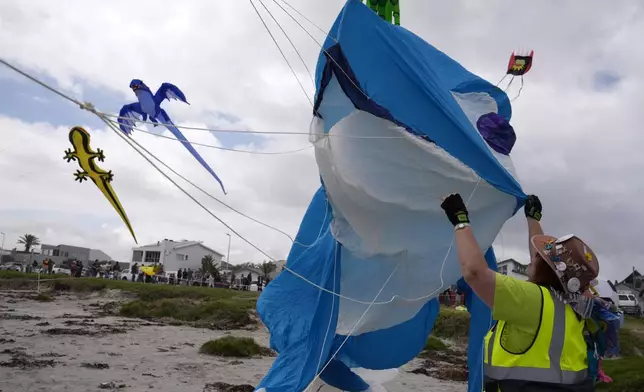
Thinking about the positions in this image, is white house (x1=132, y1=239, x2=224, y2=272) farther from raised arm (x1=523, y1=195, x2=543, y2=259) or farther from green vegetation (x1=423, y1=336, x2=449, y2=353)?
raised arm (x1=523, y1=195, x2=543, y2=259)

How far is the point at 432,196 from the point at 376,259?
75 cm

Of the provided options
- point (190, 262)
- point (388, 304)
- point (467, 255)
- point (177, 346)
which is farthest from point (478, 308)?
point (190, 262)

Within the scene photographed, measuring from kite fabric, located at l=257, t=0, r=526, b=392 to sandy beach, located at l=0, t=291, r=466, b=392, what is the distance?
13.0 ft

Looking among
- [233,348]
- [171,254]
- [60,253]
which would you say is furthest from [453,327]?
[60,253]

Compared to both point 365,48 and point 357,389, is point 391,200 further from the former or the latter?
point 357,389

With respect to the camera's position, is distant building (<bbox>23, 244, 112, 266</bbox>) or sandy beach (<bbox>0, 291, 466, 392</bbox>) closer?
sandy beach (<bbox>0, 291, 466, 392</bbox>)

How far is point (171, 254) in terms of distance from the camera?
5606cm

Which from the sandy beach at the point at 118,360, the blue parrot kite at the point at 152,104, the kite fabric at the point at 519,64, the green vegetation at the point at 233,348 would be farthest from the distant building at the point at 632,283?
the blue parrot kite at the point at 152,104

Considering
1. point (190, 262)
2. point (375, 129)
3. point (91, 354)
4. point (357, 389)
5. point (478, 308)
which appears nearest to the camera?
point (375, 129)

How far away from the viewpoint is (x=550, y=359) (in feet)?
7.34

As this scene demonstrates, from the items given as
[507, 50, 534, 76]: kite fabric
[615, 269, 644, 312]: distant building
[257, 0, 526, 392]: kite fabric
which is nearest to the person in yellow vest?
[257, 0, 526, 392]: kite fabric

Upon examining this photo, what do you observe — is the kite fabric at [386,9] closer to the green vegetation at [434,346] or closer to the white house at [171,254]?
the green vegetation at [434,346]

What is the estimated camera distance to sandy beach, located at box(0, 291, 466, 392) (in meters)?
7.26

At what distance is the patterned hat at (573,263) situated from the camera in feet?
7.39
